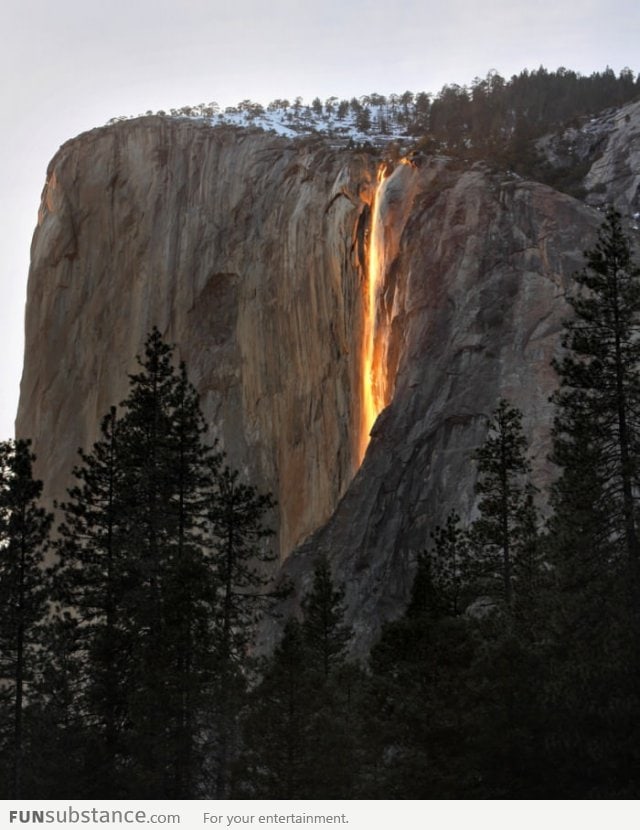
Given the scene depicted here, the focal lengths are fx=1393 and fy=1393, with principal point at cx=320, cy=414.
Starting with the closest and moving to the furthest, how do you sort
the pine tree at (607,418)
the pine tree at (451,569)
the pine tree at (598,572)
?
the pine tree at (598,572), the pine tree at (607,418), the pine tree at (451,569)

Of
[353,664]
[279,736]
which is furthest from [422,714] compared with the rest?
[353,664]

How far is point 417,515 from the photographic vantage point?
1702 inches

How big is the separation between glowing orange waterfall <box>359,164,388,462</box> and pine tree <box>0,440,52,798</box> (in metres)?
23.5

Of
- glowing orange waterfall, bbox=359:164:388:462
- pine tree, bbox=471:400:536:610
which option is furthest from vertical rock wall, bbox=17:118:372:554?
pine tree, bbox=471:400:536:610

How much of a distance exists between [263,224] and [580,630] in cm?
5070

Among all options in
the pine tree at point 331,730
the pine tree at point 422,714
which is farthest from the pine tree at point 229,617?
the pine tree at point 422,714

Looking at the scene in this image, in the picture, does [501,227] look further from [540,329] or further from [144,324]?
[144,324]

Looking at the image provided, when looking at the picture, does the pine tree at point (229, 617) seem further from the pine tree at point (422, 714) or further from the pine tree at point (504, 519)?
the pine tree at point (504, 519)

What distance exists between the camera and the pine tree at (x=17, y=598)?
3128cm

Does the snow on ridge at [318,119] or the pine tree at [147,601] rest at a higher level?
the snow on ridge at [318,119]

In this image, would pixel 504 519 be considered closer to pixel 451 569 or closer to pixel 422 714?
pixel 451 569

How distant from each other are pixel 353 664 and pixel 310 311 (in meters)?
36.0

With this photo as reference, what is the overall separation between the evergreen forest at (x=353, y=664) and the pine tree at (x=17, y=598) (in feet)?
0.20

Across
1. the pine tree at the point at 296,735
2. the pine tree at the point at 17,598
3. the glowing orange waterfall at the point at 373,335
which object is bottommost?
the pine tree at the point at 296,735
